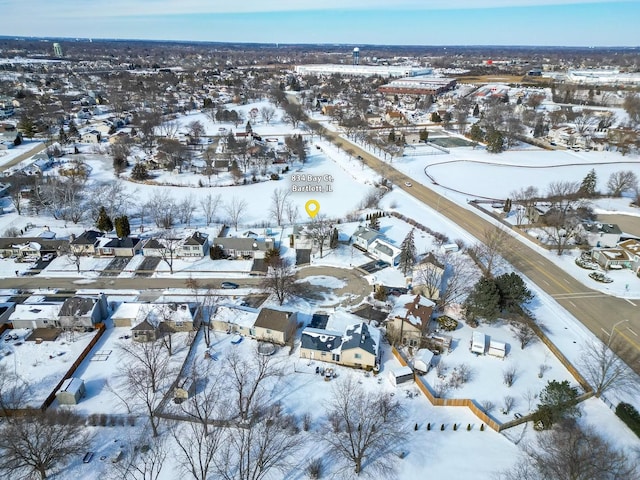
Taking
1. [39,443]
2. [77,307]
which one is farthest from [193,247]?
[39,443]

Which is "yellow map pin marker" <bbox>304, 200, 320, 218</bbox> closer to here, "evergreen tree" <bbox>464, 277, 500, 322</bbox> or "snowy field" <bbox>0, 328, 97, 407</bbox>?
"evergreen tree" <bbox>464, 277, 500, 322</bbox>

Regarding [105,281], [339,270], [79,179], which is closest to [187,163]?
[79,179]

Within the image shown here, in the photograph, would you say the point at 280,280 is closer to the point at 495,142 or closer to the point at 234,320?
the point at 234,320

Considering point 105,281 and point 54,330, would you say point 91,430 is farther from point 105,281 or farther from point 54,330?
point 105,281

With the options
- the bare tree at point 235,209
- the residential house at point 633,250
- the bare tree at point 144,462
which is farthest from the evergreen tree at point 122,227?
the residential house at point 633,250

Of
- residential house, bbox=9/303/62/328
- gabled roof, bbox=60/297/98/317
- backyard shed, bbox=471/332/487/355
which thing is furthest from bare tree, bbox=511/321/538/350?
residential house, bbox=9/303/62/328
